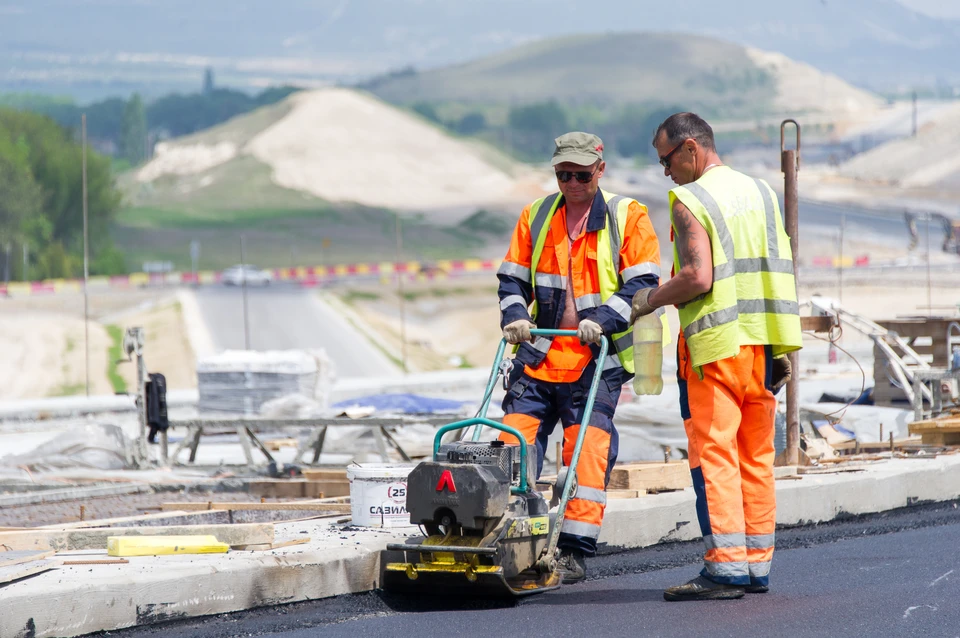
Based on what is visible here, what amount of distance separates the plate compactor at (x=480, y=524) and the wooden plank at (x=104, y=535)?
596mm

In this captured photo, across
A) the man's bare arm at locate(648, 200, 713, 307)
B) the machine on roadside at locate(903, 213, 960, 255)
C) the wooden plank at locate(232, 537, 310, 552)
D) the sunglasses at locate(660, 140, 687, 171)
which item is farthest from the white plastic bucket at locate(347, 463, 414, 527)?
the machine on roadside at locate(903, 213, 960, 255)

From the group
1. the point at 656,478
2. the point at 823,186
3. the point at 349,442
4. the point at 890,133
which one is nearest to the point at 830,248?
the point at 823,186

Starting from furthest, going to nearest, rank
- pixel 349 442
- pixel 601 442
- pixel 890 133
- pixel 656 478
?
1. pixel 890 133
2. pixel 349 442
3. pixel 656 478
4. pixel 601 442

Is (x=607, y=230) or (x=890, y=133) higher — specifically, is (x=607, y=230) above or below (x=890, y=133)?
below

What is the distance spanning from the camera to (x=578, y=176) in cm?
593

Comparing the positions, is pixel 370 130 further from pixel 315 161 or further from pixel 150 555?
pixel 150 555

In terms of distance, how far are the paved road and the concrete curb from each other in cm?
3062

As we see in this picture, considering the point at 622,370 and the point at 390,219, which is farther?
the point at 390,219

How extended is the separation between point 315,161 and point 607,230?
118 m

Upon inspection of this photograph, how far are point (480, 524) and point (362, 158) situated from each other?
121 meters

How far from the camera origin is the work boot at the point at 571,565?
5.82m

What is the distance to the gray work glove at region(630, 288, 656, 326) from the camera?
5.55 metres

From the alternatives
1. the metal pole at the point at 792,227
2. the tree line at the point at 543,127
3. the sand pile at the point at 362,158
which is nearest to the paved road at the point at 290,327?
the metal pole at the point at 792,227

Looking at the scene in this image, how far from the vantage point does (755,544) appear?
546 centimetres
